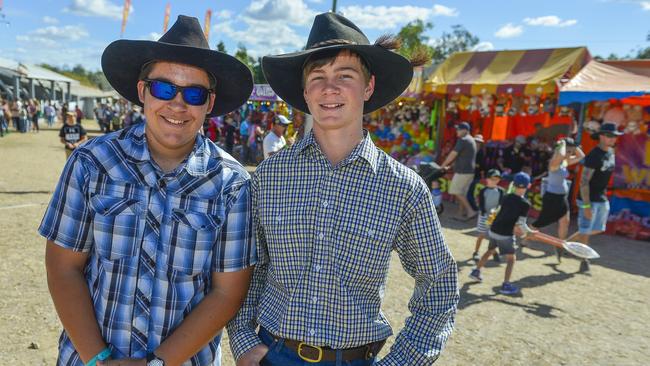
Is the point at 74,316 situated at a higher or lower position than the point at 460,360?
higher

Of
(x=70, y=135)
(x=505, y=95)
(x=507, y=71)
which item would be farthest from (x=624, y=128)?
(x=70, y=135)

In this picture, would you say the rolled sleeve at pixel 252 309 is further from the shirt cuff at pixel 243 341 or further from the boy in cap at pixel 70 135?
the boy in cap at pixel 70 135

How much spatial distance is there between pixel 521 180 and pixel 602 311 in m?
1.63

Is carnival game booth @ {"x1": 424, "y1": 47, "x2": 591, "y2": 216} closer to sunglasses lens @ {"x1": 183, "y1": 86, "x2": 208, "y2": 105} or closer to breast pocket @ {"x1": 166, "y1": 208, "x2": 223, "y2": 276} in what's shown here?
sunglasses lens @ {"x1": 183, "y1": 86, "x2": 208, "y2": 105}

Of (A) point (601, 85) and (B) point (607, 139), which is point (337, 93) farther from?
(A) point (601, 85)

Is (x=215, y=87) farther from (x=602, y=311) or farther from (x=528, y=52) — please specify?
(x=528, y=52)

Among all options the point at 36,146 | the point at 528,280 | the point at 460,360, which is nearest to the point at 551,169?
the point at 528,280

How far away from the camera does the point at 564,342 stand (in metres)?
4.16

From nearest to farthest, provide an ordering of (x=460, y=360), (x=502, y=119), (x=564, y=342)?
1. (x=460, y=360)
2. (x=564, y=342)
3. (x=502, y=119)

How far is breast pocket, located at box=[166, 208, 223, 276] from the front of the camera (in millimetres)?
1594

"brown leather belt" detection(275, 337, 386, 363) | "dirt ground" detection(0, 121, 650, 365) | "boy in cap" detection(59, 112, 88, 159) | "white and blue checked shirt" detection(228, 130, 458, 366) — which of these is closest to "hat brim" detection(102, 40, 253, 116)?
"white and blue checked shirt" detection(228, 130, 458, 366)

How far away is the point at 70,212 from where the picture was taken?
157 cm

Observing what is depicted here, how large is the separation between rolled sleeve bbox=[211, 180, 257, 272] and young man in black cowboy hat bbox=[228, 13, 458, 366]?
82 millimetres

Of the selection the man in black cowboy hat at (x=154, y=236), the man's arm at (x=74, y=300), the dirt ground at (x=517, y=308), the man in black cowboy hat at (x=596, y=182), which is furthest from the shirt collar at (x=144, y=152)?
the man in black cowboy hat at (x=596, y=182)
